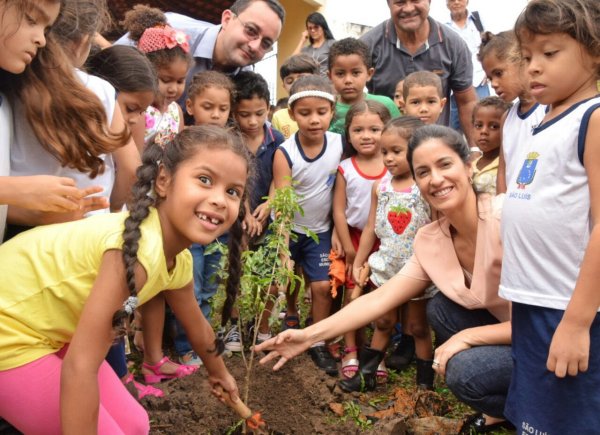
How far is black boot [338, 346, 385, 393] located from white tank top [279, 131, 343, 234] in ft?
3.14

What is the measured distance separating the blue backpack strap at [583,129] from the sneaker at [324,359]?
89.0 inches

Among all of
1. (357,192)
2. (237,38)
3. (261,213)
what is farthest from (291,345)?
(237,38)

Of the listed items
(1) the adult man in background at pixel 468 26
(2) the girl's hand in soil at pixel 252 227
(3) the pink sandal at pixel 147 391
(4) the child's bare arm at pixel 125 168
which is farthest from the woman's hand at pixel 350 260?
(1) the adult man in background at pixel 468 26

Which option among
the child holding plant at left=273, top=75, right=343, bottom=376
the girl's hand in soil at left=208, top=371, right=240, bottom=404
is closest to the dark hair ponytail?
the girl's hand in soil at left=208, top=371, right=240, bottom=404

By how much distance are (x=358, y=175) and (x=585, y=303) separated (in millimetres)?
2311

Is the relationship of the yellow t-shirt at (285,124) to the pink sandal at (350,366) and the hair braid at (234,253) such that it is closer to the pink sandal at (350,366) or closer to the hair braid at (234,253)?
the pink sandal at (350,366)

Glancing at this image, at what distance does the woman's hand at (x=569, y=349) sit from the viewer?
79.1 inches

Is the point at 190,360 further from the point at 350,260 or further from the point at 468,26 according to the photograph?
the point at 468,26

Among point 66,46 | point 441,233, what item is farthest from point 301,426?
point 66,46

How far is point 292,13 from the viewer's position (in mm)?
10992

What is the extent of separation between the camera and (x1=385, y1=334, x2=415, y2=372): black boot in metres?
3.97

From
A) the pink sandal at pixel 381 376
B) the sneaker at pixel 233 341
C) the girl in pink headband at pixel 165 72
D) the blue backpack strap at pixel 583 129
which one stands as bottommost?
the pink sandal at pixel 381 376

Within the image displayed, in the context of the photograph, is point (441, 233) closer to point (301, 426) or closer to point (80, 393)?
point (301, 426)

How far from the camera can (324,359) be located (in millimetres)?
3973
